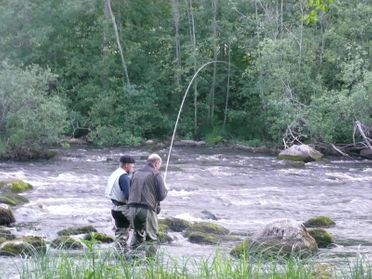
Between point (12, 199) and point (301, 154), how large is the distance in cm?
1324

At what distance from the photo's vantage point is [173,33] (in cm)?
3875

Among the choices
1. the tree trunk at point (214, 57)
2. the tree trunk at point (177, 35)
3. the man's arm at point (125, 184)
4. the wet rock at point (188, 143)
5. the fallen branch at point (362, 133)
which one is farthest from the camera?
the tree trunk at point (177, 35)

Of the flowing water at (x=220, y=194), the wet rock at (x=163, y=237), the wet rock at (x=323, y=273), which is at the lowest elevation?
the flowing water at (x=220, y=194)

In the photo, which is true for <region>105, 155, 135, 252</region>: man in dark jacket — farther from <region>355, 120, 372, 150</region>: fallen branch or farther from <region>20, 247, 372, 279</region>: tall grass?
<region>355, 120, 372, 150</region>: fallen branch

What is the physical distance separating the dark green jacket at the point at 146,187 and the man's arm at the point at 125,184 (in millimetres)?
289

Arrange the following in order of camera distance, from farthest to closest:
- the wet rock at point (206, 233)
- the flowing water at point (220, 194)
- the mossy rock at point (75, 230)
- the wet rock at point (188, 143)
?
1. the wet rock at point (188, 143)
2. the flowing water at point (220, 194)
3. the mossy rock at point (75, 230)
4. the wet rock at point (206, 233)

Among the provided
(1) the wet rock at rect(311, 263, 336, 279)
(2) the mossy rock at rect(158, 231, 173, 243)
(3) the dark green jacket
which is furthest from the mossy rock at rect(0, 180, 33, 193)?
(1) the wet rock at rect(311, 263, 336, 279)

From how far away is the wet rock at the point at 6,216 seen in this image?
1438 centimetres

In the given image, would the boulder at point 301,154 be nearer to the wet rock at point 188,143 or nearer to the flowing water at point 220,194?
the flowing water at point 220,194

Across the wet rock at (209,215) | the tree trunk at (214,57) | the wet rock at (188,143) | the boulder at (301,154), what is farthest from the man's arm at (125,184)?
the tree trunk at (214,57)

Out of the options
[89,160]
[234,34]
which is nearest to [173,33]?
[234,34]

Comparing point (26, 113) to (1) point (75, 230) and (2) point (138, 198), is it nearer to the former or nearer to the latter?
(1) point (75, 230)

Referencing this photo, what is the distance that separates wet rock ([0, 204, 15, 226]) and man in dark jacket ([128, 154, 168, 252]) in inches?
172

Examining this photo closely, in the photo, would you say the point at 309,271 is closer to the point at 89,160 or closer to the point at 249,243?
the point at 249,243
